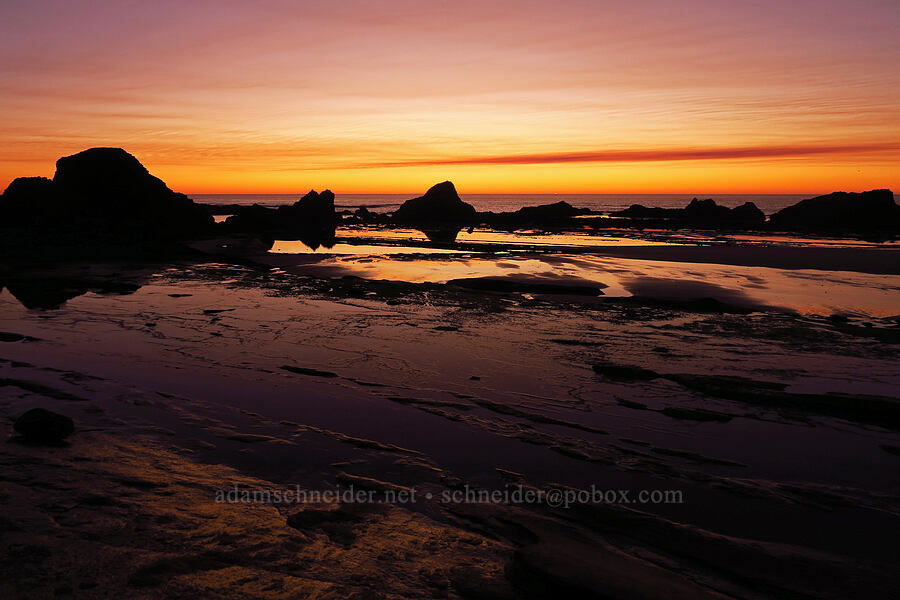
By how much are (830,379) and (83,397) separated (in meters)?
13.0

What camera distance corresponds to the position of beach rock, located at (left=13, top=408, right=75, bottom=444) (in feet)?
21.8

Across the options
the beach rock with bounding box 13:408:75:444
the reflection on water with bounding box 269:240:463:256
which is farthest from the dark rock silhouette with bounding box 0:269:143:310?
the reflection on water with bounding box 269:240:463:256

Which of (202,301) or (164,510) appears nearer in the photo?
(164,510)

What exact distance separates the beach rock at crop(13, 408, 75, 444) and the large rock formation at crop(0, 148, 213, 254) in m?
33.3

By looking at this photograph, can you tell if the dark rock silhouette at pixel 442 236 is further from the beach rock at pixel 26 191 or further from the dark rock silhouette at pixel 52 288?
the beach rock at pixel 26 191

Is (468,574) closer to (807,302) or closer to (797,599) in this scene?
(797,599)

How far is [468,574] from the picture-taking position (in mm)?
4367

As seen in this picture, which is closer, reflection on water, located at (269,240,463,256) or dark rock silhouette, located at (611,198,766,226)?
reflection on water, located at (269,240,463,256)

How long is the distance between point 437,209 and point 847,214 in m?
52.7

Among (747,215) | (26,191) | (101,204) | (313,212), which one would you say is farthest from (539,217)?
(26,191)

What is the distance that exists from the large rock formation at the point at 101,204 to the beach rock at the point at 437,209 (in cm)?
3562

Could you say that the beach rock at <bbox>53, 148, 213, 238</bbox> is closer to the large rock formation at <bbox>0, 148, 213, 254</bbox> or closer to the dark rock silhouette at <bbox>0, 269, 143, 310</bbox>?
the large rock formation at <bbox>0, 148, 213, 254</bbox>

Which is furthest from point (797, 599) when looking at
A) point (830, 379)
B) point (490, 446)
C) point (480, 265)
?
point (480, 265)

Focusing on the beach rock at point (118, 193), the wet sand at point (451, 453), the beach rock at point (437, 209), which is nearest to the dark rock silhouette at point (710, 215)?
the beach rock at point (437, 209)
